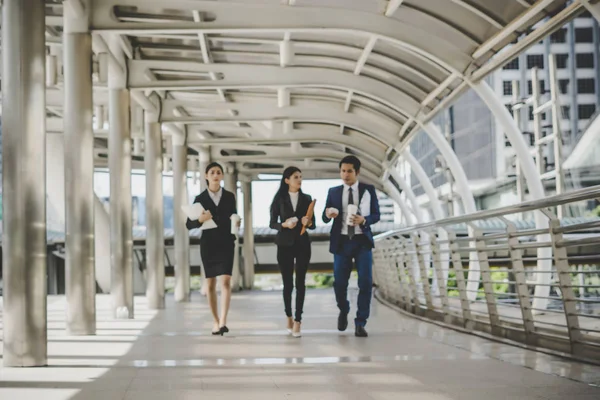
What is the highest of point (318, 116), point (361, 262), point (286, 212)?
point (318, 116)

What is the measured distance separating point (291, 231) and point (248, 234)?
2619cm

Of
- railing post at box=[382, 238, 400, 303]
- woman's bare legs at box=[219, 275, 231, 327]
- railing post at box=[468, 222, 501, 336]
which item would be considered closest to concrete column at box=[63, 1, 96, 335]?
woman's bare legs at box=[219, 275, 231, 327]

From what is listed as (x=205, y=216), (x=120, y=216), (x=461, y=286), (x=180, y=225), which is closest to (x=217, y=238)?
(x=205, y=216)

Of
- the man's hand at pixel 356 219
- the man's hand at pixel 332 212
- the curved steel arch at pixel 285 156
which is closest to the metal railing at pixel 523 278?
the man's hand at pixel 356 219

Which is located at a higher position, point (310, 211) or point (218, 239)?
point (310, 211)

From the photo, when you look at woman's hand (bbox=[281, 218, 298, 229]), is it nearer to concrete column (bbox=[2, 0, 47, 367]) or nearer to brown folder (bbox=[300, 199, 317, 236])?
brown folder (bbox=[300, 199, 317, 236])

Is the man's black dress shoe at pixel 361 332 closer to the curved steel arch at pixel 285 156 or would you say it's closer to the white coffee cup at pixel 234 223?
the white coffee cup at pixel 234 223

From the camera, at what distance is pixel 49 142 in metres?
28.4

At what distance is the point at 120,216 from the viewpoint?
13.5 meters

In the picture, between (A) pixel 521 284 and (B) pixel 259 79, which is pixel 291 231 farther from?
(B) pixel 259 79

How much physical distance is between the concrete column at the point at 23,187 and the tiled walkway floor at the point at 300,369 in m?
0.31

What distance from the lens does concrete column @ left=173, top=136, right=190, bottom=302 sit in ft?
70.0

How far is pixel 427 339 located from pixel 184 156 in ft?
52.3

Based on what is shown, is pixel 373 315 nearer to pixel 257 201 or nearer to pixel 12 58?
pixel 12 58
